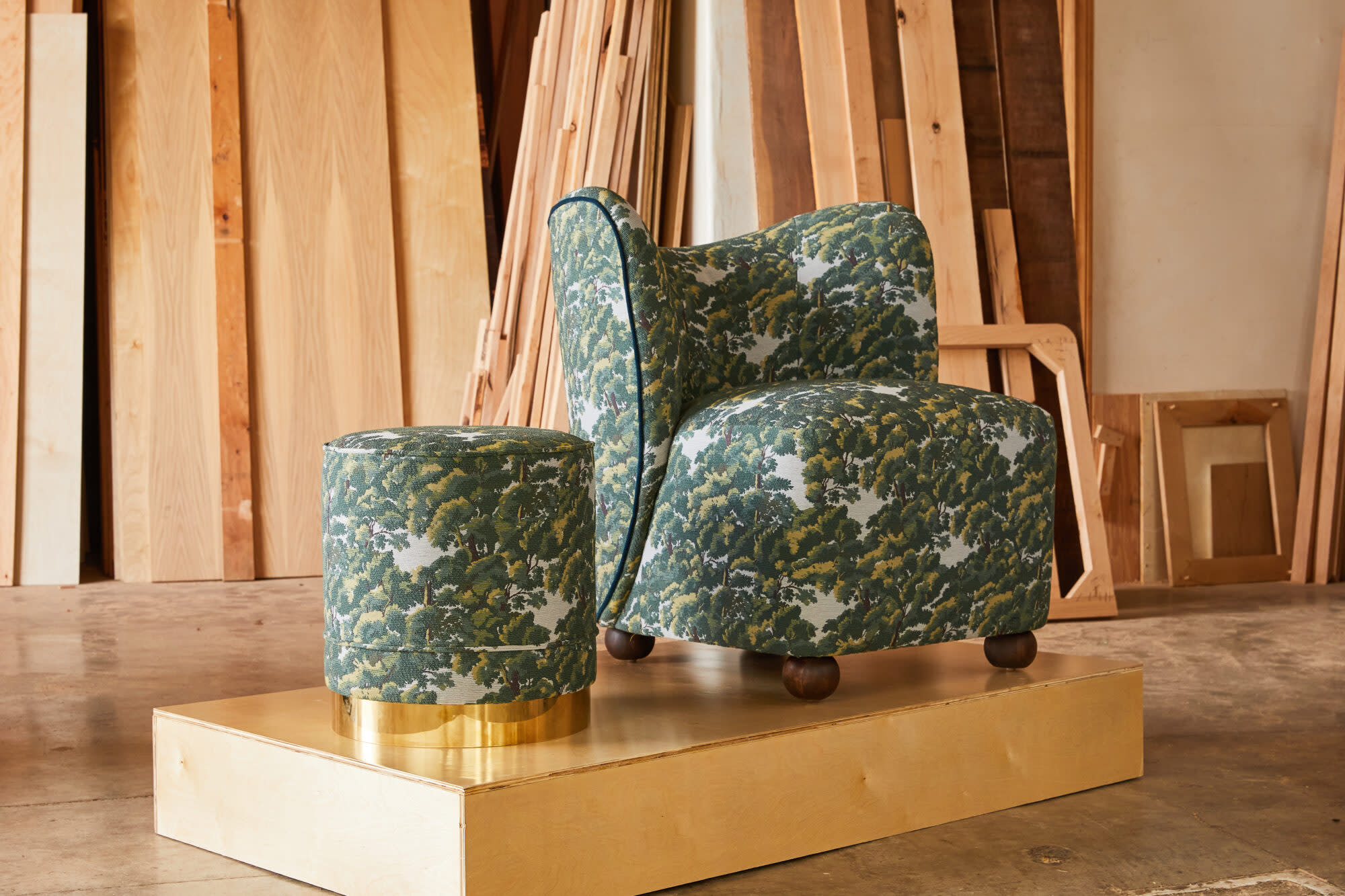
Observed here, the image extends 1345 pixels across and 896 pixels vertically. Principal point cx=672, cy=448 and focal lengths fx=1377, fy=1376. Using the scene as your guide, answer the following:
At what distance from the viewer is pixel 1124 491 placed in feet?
14.9

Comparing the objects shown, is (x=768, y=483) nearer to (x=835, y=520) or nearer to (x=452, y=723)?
(x=835, y=520)

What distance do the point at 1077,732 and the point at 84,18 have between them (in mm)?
4058

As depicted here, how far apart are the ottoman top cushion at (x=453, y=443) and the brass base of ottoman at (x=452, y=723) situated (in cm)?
31

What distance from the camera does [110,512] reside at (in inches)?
188

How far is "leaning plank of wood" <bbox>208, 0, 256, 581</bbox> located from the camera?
4.67 m

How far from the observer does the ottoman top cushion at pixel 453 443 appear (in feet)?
5.43

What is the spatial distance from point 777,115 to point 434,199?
168cm

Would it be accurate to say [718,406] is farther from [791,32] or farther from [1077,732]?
[791,32]

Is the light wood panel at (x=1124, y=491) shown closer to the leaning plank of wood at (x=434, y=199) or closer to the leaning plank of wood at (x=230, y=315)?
the leaning plank of wood at (x=434, y=199)

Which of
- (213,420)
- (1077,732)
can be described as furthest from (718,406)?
(213,420)

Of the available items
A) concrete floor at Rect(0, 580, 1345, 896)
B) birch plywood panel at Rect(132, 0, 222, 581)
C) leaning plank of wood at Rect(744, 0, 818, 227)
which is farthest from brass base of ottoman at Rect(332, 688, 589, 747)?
birch plywood panel at Rect(132, 0, 222, 581)

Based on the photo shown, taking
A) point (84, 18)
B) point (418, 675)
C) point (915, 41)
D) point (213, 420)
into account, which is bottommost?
point (418, 675)

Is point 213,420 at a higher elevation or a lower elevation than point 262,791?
higher

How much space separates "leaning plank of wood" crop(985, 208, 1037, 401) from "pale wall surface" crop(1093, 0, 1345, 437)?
2.04 feet
